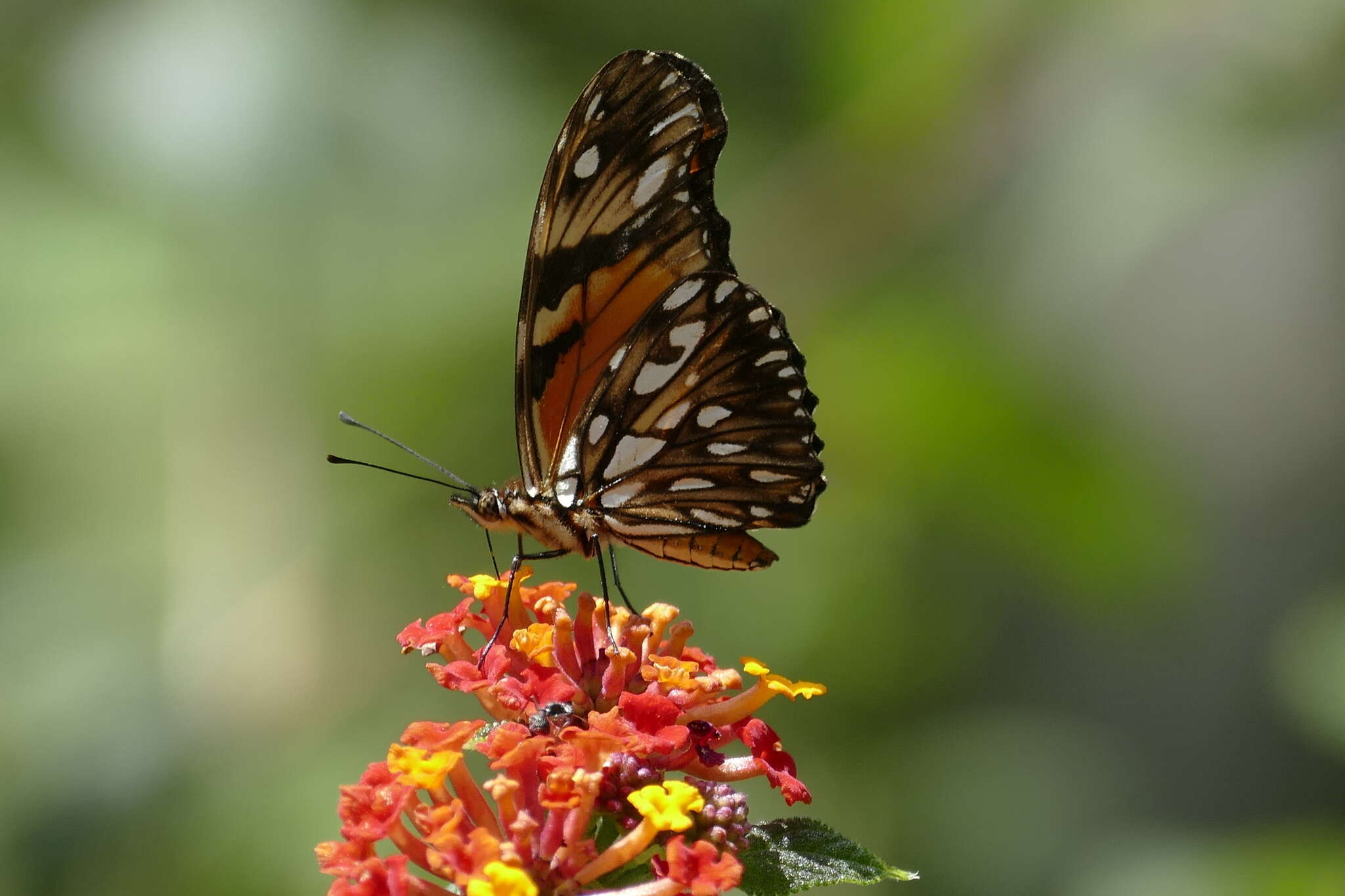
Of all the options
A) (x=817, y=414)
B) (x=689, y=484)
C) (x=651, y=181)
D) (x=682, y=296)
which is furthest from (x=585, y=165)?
(x=817, y=414)

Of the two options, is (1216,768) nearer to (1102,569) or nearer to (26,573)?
(1102,569)

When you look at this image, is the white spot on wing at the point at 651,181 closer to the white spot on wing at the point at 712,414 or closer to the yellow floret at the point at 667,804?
the white spot on wing at the point at 712,414

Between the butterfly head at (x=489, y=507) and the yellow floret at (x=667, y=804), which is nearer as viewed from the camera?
the yellow floret at (x=667, y=804)

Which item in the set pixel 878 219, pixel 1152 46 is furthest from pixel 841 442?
pixel 1152 46

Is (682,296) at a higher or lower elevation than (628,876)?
higher

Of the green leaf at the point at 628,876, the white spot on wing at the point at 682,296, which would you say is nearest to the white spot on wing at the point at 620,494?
the white spot on wing at the point at 682,296

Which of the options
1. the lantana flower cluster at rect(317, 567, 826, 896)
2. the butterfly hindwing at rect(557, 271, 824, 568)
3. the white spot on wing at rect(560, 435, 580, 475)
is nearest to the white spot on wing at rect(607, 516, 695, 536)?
the butterfly hindwing at rect(557, 271, 824, 568)

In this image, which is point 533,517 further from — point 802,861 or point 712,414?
point 802,861
